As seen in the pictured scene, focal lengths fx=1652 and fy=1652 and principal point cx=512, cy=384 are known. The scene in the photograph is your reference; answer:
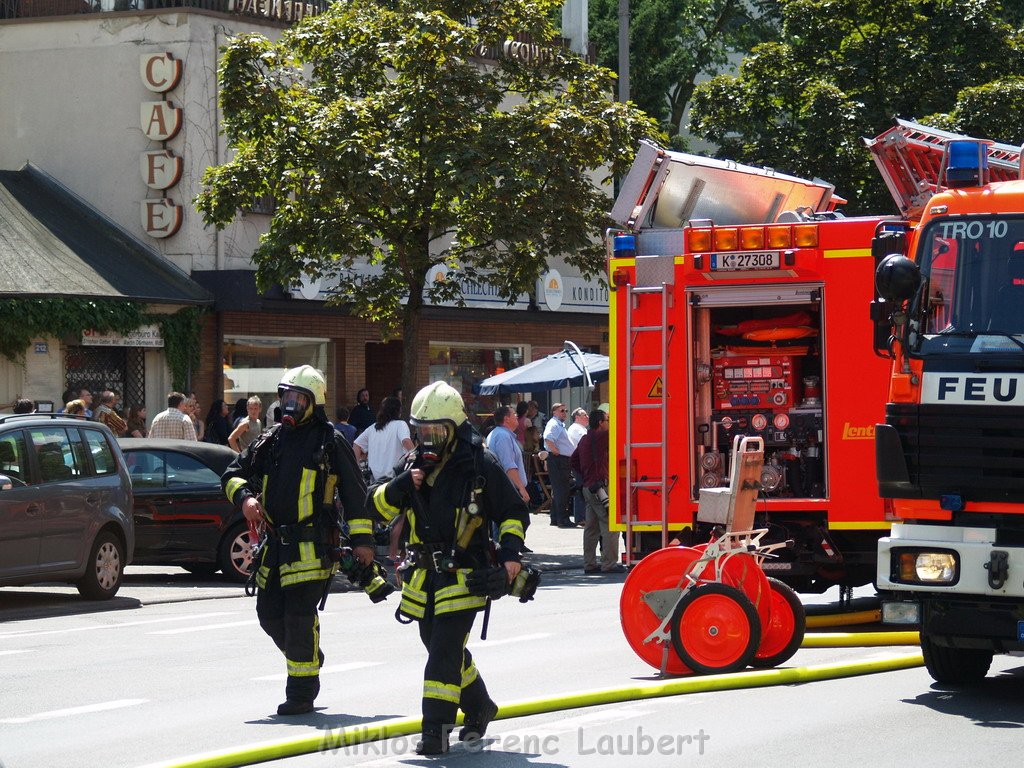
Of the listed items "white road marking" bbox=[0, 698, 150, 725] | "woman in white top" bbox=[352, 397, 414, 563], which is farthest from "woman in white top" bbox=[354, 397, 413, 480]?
"white road marking" bbox=[0, 698, 150, 725]

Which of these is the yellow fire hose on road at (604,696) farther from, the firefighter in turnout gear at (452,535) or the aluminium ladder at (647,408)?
the aluminium ladder at (647,408)

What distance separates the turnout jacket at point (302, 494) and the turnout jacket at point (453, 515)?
0.77 meters

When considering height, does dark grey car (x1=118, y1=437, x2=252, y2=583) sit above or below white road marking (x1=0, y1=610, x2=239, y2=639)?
above

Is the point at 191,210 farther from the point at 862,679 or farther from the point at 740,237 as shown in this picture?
the point at 862,679

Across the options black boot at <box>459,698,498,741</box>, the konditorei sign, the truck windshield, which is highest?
the konditorei sign

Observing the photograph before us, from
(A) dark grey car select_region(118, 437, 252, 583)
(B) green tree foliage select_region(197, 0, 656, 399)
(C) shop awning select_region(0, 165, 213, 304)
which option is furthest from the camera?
(C) shop awning select_region(0, 165, 213, 304)

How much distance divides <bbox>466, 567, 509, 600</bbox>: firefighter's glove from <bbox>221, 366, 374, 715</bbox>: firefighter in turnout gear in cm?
110

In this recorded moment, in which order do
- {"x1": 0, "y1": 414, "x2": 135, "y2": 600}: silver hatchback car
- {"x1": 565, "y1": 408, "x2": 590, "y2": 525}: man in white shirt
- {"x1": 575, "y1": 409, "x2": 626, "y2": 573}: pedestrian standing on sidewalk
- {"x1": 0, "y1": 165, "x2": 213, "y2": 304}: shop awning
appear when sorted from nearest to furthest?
{"x1": 0, "y1": 414, "x2": 135, "y2": 600}: silver hatchback car
{"x1": 575, "y1": 409, "x2": 626, "y2": 573}: pedestrian standing on sidewalk
{"x1": 0, "y1": 165, "x2": 213, "y2": 304}: shop awning
{"x1": 565, "y1": 408, "x2": 590, "y2": 525}: man in white shirt

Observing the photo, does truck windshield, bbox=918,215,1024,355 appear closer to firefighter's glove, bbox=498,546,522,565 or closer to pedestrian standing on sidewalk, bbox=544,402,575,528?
firefighter's glove, bbox=498,546,522,565

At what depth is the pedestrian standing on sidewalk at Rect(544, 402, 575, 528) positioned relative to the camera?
2347cm

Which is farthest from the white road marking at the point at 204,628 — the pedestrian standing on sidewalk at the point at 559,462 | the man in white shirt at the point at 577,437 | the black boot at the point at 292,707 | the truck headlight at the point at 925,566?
the pedestrian standing on sidewalk at the point at 559,462

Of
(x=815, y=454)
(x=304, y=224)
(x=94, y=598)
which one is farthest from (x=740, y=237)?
(x=304, y=224)

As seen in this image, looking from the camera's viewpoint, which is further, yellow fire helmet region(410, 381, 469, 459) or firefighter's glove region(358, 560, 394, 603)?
firefighter's glove region(358, 560, 394, 603)

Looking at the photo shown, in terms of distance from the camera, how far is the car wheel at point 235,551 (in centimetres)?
1698
